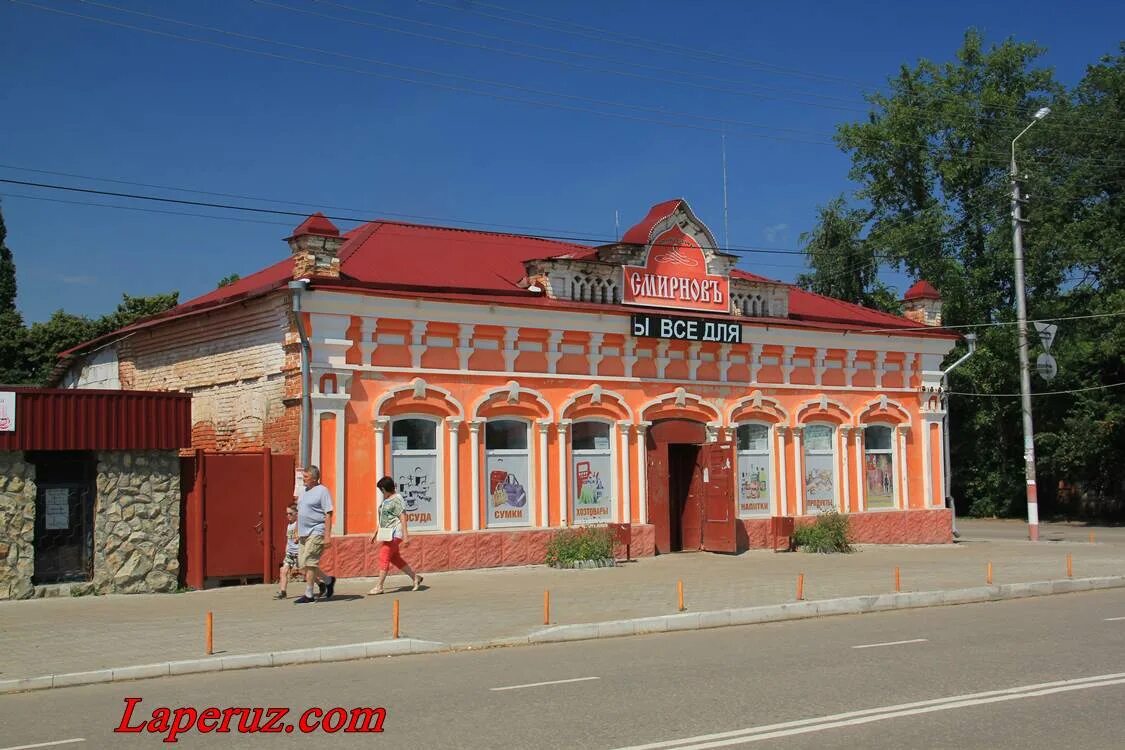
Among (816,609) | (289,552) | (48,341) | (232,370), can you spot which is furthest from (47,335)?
(816,609)

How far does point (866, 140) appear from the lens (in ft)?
157

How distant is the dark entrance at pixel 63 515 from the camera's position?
629 inches

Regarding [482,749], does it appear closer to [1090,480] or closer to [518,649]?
[518,649]

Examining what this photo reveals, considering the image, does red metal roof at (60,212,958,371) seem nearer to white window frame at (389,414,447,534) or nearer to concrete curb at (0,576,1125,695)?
white window frame at (389,414,447,534)

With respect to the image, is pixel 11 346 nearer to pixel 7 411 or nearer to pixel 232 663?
pixel 7 411

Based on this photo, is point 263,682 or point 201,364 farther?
point 201,364

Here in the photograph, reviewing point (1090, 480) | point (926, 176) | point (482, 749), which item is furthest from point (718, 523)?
point (926, 176)

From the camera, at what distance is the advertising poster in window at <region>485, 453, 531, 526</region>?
2075 cm

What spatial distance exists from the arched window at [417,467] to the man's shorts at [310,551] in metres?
4.34

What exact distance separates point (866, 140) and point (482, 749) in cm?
4427

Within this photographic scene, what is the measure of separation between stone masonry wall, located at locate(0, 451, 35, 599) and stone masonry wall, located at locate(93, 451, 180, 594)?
0.90 m

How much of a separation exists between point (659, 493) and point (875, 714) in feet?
47.9

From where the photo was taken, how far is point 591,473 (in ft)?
72.5

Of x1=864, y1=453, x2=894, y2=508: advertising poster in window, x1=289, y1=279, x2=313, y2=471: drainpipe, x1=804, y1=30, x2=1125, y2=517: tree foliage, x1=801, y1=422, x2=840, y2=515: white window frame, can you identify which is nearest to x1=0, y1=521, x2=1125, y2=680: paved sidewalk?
x1=801, y1=422, x2=840, y2=515: white window frame
